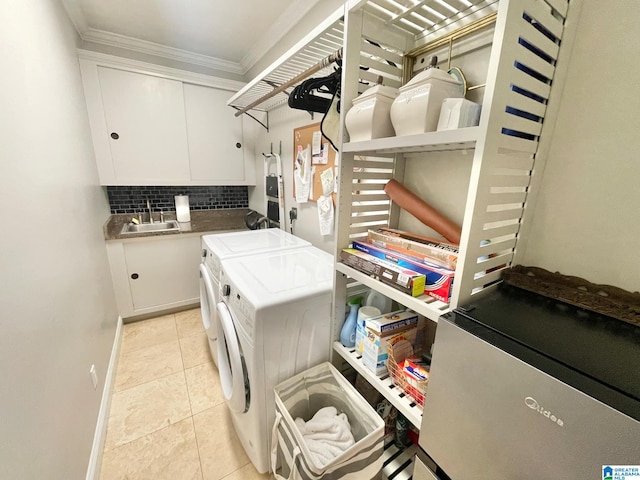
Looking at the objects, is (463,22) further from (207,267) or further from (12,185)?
(207,267)

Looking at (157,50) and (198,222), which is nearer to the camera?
(157,50)

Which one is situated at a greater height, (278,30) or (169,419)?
(278,30)

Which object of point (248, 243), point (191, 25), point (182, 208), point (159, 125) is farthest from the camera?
point (182, 208)

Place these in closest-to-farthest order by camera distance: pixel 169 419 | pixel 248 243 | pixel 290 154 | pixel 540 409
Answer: pixel 540 409
pixel 169 419
pixel 248 243
pixel 290 154

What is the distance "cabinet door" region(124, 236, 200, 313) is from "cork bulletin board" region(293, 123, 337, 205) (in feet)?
4.49

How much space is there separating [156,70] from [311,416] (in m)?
2.90

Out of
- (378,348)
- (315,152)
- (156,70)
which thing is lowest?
(378,348)

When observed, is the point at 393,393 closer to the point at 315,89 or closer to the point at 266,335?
the point at 266,335

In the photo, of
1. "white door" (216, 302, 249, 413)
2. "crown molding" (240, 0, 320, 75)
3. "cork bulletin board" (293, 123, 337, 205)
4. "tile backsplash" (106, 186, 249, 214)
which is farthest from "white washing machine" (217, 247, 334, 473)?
"tile backsplash" (106, 186, 249, 214)

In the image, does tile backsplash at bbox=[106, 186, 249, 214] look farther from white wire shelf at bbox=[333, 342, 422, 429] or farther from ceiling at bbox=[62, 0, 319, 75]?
white wire shelf at bbox=[333, 342, 422, 429]

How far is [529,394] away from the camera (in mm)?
433

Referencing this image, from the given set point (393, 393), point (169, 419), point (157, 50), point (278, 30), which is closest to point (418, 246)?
point (393, 393)

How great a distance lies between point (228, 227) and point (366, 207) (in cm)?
191

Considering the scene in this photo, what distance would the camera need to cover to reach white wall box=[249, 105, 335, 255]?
1.84m
